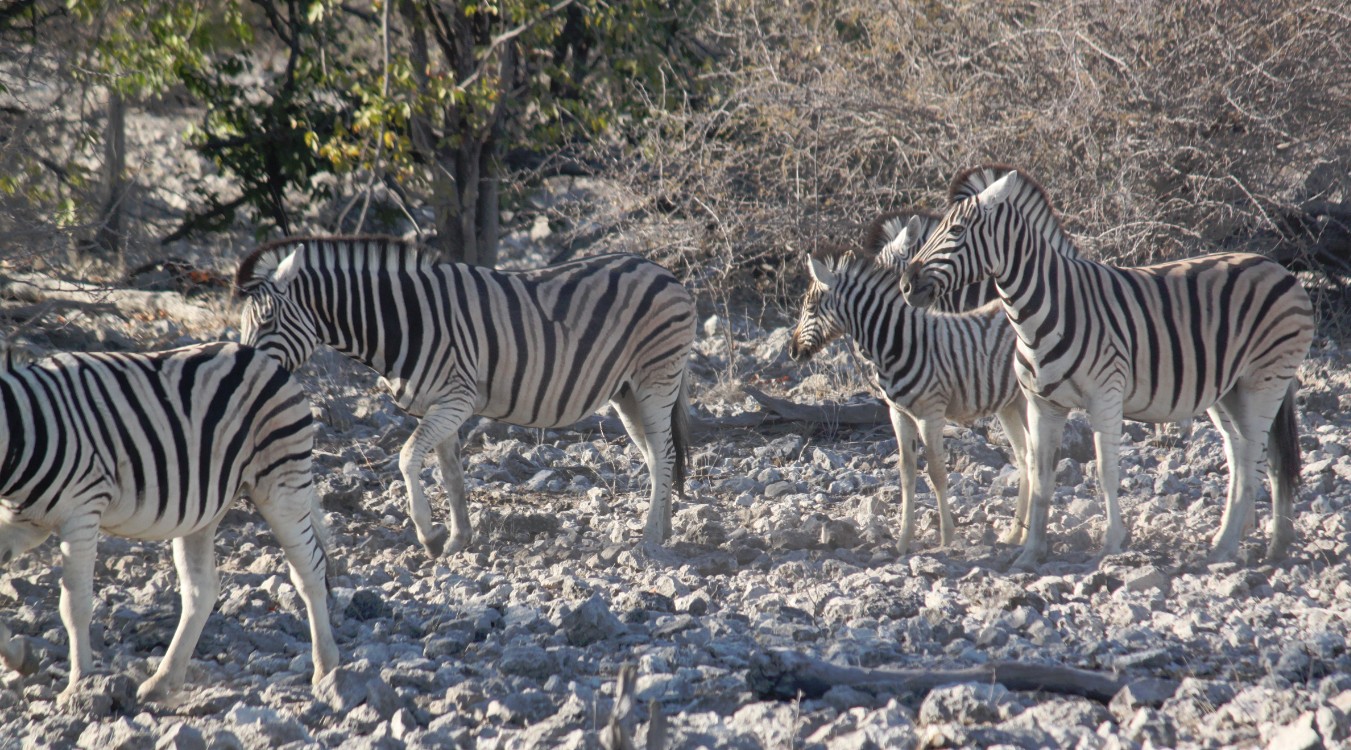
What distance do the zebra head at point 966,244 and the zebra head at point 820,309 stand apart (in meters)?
1.10

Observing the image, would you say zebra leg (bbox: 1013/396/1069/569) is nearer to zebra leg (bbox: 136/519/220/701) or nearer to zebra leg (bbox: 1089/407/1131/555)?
zebra leg (bbox: 1089/407/1131/555)

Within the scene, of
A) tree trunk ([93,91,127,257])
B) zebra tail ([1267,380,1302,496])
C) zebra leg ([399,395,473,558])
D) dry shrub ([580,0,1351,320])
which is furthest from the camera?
tree trunk ([93,91,127,257])

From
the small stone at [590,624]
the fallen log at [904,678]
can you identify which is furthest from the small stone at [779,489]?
the fallen log at [904,678]

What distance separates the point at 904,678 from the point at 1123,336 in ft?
9.66

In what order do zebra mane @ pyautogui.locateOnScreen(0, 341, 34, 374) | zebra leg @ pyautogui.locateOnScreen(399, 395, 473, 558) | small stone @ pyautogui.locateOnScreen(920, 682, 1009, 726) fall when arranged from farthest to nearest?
zebra leg @ pyautogui.locateOnScreen(399, 395, 473, 558) → zebra mane @ pyautogui.locateOnScreen(0, 341, 34, 374) → small stone @ pyautogui.locateOnScreen(920, 682, 1009, 726)

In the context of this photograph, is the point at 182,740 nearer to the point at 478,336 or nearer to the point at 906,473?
the point at 478,336

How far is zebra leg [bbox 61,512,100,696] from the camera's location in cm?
484

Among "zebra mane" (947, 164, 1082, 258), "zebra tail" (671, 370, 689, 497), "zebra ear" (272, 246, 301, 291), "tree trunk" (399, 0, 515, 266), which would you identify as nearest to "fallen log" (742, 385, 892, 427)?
"zebra tail" (671, 370, 689, 497)

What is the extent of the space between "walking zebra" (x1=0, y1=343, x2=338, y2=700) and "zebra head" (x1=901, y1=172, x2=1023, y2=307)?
3416 millimetres

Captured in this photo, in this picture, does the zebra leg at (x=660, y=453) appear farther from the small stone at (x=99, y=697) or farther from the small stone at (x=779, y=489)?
the small stone at (x=99, y=697)

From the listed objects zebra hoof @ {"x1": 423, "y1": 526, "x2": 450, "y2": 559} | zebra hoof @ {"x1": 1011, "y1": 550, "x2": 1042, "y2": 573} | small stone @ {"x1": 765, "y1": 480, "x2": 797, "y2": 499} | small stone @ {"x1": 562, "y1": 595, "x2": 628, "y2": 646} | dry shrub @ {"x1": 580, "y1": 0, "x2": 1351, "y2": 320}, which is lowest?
small stone @ {"x1": 562, "y1": 595, "x2": 628, "y2": 646}

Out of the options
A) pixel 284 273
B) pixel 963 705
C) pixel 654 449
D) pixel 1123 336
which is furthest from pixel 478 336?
pixel 963 705

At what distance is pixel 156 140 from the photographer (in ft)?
63.9

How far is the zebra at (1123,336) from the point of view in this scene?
265 inches
